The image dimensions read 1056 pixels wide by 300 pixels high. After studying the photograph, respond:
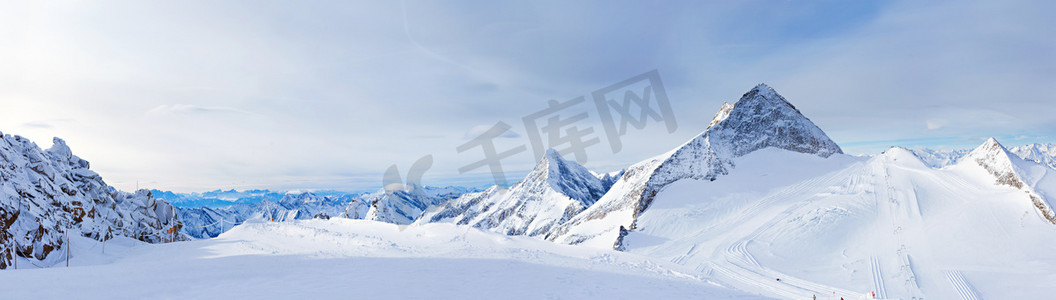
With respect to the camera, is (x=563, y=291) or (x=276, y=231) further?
(x=276, y=231)

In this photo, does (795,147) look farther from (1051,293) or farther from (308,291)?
(308,291)

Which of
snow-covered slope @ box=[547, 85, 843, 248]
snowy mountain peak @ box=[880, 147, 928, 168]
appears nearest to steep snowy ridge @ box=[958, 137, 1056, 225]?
snowy mountain peak @ box=[880, 147, 928, 168]

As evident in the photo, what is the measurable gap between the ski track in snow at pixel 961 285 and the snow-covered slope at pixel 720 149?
114 ft

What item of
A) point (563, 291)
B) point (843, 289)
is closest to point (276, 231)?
point (563, 291)

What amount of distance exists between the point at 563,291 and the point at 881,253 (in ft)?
150

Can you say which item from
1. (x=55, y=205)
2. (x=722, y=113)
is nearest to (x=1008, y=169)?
(x=722, y=113)

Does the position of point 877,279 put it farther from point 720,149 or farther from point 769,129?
point 769,129

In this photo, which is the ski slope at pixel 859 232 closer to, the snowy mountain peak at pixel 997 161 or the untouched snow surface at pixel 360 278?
the snowy mountain peak at pixel 997 161

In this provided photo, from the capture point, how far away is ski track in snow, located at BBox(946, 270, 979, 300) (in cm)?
3298

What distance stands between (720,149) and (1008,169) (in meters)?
35.9

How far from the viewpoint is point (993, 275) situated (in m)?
36.1

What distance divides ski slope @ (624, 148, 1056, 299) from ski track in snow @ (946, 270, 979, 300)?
0.09m

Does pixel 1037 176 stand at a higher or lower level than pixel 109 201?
lower

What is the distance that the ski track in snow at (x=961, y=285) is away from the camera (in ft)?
108
